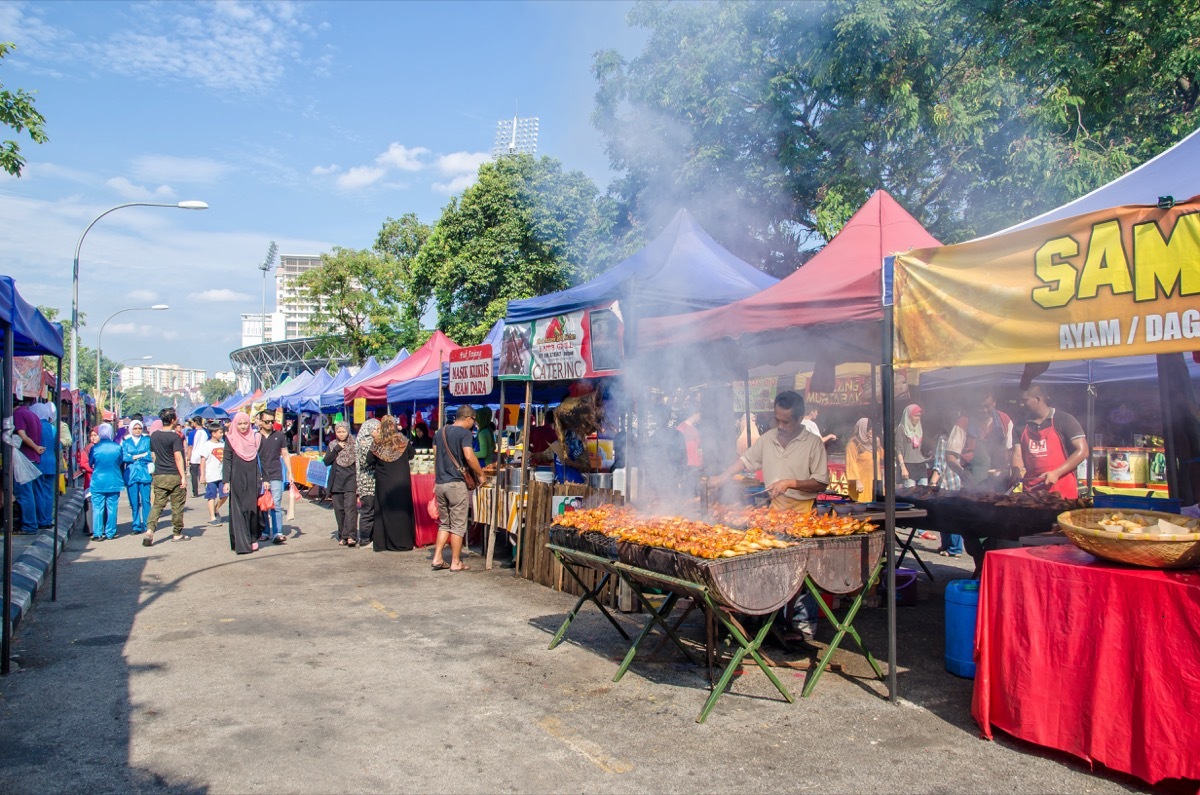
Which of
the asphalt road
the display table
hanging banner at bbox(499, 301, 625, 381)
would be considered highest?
hanging banner at bbox(499, 301, 625, 381)

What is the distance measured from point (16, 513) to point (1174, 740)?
14664 millimetres

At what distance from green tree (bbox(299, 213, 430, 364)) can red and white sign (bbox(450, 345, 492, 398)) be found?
76.0ft

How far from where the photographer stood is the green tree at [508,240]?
86.5 ft

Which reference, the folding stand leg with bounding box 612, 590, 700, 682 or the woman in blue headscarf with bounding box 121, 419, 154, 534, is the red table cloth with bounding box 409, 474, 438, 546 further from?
the folding stand leg with bounding box 612, 590, 700, 682

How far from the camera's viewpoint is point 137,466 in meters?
12.3

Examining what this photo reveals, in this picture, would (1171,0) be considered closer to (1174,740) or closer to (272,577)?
(1174,740)

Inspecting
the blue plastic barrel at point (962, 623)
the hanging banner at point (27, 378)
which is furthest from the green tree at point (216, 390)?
the blue plastic barrel at point (962, 623)

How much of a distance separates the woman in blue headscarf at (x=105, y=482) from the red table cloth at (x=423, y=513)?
4.66 m

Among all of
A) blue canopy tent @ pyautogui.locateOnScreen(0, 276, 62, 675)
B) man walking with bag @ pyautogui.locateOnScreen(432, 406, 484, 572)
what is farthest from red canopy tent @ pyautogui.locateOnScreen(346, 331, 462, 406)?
blue canopy tent @ pyautogui.locateOnScreen(0, 276, 62, 675)

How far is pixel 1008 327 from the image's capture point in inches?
161

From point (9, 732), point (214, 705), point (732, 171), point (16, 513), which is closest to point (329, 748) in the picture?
point (214, 705)

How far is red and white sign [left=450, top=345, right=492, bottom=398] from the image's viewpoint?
31.1 ft

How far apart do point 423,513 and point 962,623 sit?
771 centimetres

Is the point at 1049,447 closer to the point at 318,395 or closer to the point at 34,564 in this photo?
the point at 34,564
